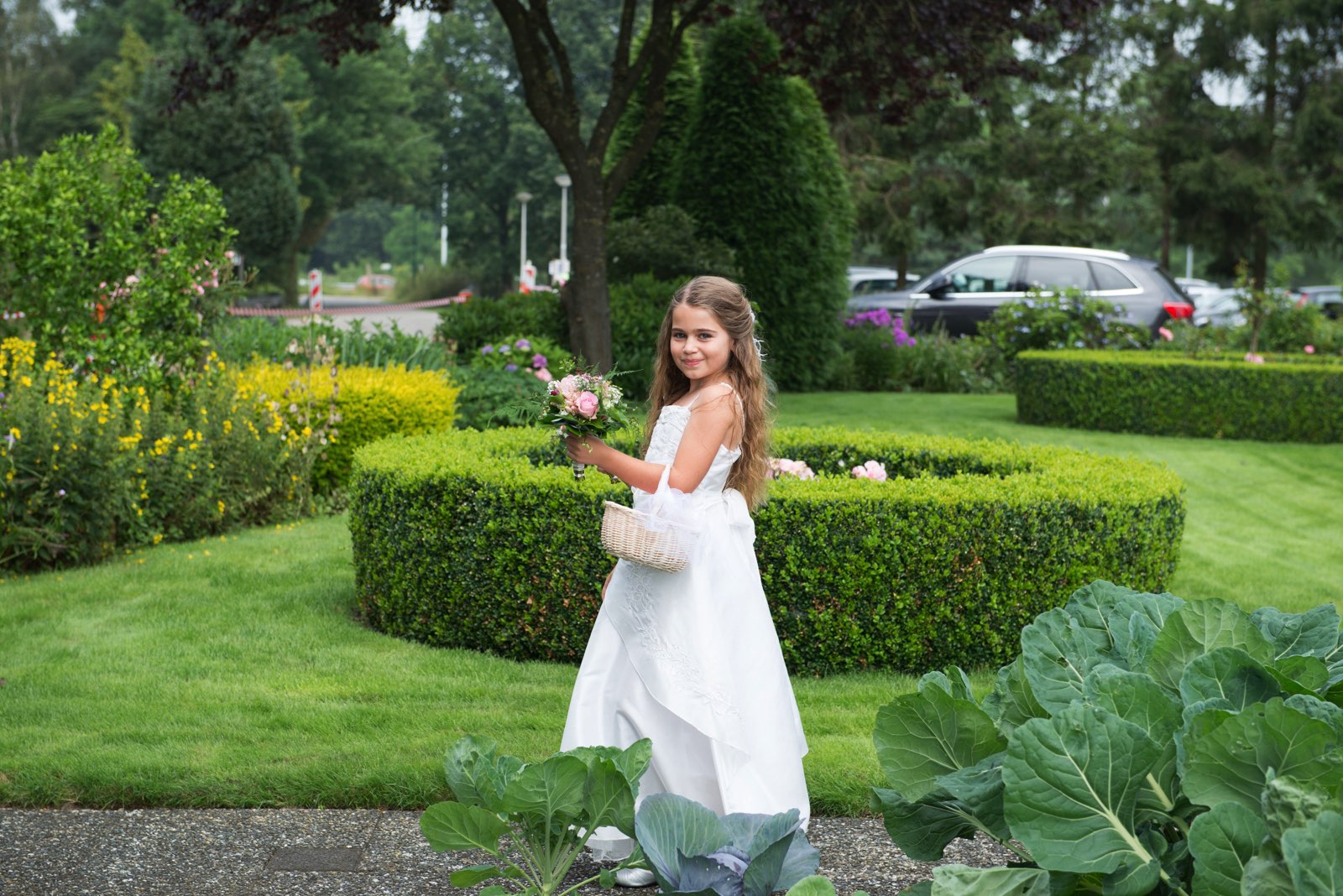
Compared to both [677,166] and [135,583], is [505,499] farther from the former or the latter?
[677,166]

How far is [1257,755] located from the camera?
146 cm

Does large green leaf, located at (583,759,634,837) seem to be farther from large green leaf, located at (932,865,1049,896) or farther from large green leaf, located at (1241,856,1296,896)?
large green leaf, located at (1241,856,1296,896)

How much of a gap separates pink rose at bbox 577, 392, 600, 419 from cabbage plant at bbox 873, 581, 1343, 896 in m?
1.24

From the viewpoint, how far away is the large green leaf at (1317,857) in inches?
49.9

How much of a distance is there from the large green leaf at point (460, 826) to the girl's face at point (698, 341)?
1.45m

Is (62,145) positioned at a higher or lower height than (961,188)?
lower

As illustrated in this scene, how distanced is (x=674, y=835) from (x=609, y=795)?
0.14 metres

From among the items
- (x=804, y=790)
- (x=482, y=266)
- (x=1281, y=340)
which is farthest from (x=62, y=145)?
(x=482, y=266)

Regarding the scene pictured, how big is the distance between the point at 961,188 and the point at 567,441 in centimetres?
2784

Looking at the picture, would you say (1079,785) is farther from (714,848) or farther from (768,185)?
(768,185)

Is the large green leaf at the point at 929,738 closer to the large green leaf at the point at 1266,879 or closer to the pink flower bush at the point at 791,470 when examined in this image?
the large green leaf at the point at 1266,879

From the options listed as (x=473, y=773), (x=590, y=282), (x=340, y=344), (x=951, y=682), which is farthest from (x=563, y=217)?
(x=951, y=682)

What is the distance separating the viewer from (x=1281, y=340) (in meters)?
14.6

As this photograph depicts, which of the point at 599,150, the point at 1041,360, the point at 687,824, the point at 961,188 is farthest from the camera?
the point at 961,188
